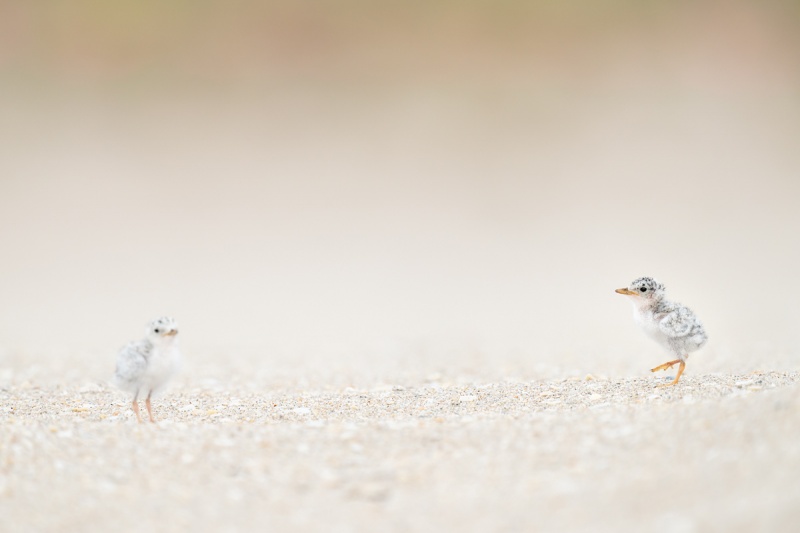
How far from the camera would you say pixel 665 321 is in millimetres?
5316

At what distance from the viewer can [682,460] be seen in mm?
3529

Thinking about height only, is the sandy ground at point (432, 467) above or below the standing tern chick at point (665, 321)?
below

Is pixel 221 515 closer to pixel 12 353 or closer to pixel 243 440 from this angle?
pixel 243 440

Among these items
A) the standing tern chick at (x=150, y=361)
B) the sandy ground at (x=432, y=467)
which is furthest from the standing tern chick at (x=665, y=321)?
the standing tern chick at (x=150, y=361)

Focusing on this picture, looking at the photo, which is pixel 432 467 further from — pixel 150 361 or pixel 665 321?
pixel 665 321

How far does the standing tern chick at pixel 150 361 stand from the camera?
185 inches

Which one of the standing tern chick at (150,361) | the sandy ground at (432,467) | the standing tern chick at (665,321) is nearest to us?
the sandy ground at (432,467)

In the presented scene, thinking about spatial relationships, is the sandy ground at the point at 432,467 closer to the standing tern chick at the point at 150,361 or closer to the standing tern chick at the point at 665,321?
the standing tern chick at the point at 150,361

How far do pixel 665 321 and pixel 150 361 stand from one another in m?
3.07

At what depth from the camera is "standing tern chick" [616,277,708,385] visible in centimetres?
526

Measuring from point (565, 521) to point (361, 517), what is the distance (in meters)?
0.76

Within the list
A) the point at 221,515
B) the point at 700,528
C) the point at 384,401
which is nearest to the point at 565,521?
the point at 700,528

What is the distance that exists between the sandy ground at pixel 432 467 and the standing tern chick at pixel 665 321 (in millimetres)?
347

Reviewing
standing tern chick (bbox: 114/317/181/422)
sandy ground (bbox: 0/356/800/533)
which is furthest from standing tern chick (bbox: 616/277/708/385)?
standing tern chick (bbox: 114/317/181/422)
